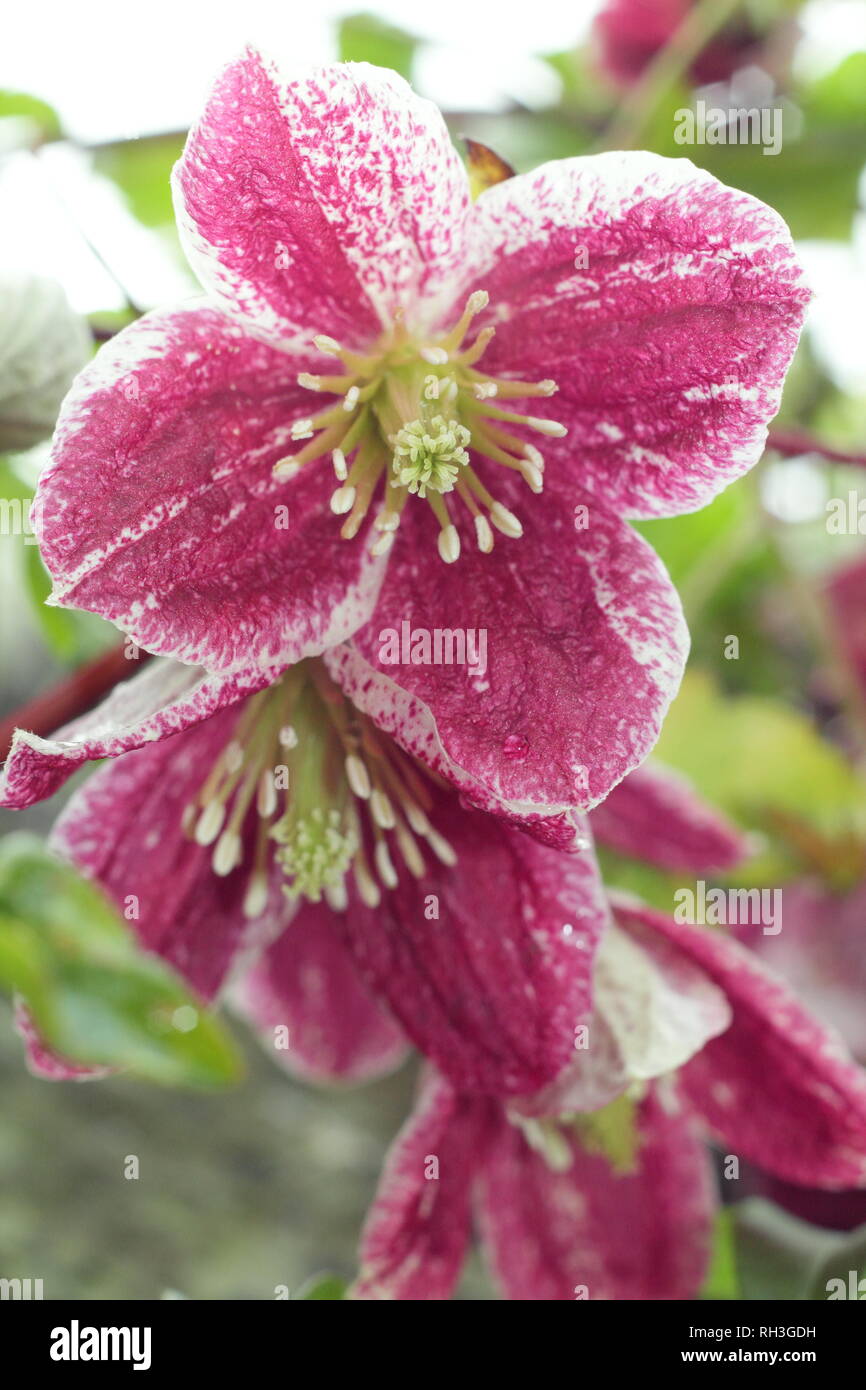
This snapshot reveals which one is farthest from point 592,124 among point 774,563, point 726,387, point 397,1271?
point 397,1271

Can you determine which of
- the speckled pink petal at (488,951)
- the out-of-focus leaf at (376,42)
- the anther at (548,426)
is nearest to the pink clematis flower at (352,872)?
the speckled pink petal at (488,951)

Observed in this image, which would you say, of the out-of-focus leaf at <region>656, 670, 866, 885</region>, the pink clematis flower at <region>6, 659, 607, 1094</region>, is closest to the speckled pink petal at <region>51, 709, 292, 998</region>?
the pink clematis flower at <region>6, 659, 607, 1094</region>

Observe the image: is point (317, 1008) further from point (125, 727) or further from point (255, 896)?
point (125, 727)

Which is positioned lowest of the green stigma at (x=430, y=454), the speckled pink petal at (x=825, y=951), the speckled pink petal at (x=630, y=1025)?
the speckled pink petal at (x=825, y=951)

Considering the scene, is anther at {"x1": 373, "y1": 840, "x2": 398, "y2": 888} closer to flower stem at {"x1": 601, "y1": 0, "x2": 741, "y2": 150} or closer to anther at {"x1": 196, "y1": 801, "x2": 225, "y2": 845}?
anther at {"x1": 196, "y1": 801, "x2": 225, "y2": 845}

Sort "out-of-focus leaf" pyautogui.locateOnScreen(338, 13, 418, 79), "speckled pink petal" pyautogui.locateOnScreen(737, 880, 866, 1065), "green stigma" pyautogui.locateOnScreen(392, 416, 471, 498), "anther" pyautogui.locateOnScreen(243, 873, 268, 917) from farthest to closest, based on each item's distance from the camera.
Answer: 1. "out-of-focus leaf" pyautogui.locateOnScreen(338, 13, 418, 79)
2. "speckled pink petal" pyautogui.locateOnScreen(737, 880, 866, 1065)
3. "anther" pyautogui.locateOnScreen(243, 873, 268, 917)
4. "green stigma" pyautogui.locateOnScreen(392, 416, 471, 498)

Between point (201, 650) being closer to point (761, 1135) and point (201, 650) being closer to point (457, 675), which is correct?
point (457, 675)

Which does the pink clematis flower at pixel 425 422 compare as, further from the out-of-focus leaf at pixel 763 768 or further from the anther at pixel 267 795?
the out-of-focus leaf at pixel 763 768

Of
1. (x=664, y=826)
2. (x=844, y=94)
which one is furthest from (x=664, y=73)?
(x=664, y=826)
